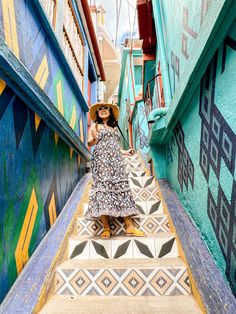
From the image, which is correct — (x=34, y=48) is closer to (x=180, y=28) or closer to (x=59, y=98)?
(x=59, y=98)

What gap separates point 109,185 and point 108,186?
0.01 metres

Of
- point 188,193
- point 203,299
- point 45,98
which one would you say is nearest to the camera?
point 203,299

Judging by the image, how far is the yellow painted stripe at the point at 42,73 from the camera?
202 centimetres

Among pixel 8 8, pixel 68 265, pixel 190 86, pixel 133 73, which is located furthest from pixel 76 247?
pixel 133 73

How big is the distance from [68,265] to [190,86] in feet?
5.60

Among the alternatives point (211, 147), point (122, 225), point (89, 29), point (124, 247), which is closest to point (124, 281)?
point (124, 247)

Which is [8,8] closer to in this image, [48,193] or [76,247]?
[48,193]

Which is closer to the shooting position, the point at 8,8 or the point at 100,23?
the point at 8,8

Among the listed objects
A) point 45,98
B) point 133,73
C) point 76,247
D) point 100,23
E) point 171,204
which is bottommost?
point 76,247

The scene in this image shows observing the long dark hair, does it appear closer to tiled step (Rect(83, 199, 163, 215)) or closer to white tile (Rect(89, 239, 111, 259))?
tiled step (Rect(83, 199, 163, 215))

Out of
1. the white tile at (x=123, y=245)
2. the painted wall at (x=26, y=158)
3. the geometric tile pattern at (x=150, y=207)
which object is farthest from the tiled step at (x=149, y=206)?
the painted wall at (x=26, y=158)

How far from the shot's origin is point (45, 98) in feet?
6.16

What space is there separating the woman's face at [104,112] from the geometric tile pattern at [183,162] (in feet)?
2.54

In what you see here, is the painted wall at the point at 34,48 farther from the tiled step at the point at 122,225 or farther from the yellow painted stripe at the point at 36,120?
the tiled step at the point at 122,225
